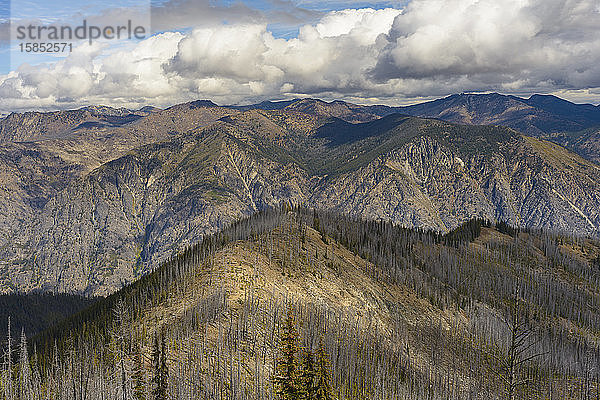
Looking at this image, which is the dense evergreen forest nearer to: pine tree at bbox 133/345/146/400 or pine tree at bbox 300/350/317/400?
pine tree at bbox 300/350/317/400

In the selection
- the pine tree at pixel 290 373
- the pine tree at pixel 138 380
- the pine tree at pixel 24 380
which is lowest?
the pine tree at pixel 24 380

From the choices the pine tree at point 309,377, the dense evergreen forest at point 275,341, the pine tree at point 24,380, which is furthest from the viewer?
the pine tree at point 24,380

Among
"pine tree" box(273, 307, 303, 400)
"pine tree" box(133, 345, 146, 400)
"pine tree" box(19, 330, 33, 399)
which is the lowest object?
"pine tree" box(19, 330, 33, 399)

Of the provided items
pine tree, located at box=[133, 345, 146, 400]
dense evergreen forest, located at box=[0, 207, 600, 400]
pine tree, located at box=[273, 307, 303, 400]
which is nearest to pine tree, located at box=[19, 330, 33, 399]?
dense evergreen forest, located at box=[0, 207, 600, 400]

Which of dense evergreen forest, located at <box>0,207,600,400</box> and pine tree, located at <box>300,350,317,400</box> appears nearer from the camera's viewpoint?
pine tree, located at <box>300,350,317,400</box>

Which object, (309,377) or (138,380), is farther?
(138,380)

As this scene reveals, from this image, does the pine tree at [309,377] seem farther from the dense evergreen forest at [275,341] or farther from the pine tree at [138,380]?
the pine tree at [138,380]

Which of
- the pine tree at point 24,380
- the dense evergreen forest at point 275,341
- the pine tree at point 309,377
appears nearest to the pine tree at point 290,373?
the dense evergreen forest at point 275,341

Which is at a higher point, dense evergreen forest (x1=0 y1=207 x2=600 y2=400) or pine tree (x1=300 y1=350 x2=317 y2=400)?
pine tree (x1=300 y1=350 x2=317 y2=400)

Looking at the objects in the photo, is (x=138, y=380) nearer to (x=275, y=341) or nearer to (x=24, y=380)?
(x=275, y=341)

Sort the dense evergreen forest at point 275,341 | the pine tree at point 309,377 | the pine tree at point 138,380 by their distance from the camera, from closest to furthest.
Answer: the pine tree at point 309,377 → the pine tree at point 138,380 → the dense evergreen forest at point 275,341

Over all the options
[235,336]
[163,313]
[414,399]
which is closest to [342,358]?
[414,399]

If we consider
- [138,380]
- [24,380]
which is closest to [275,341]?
[138,380]
